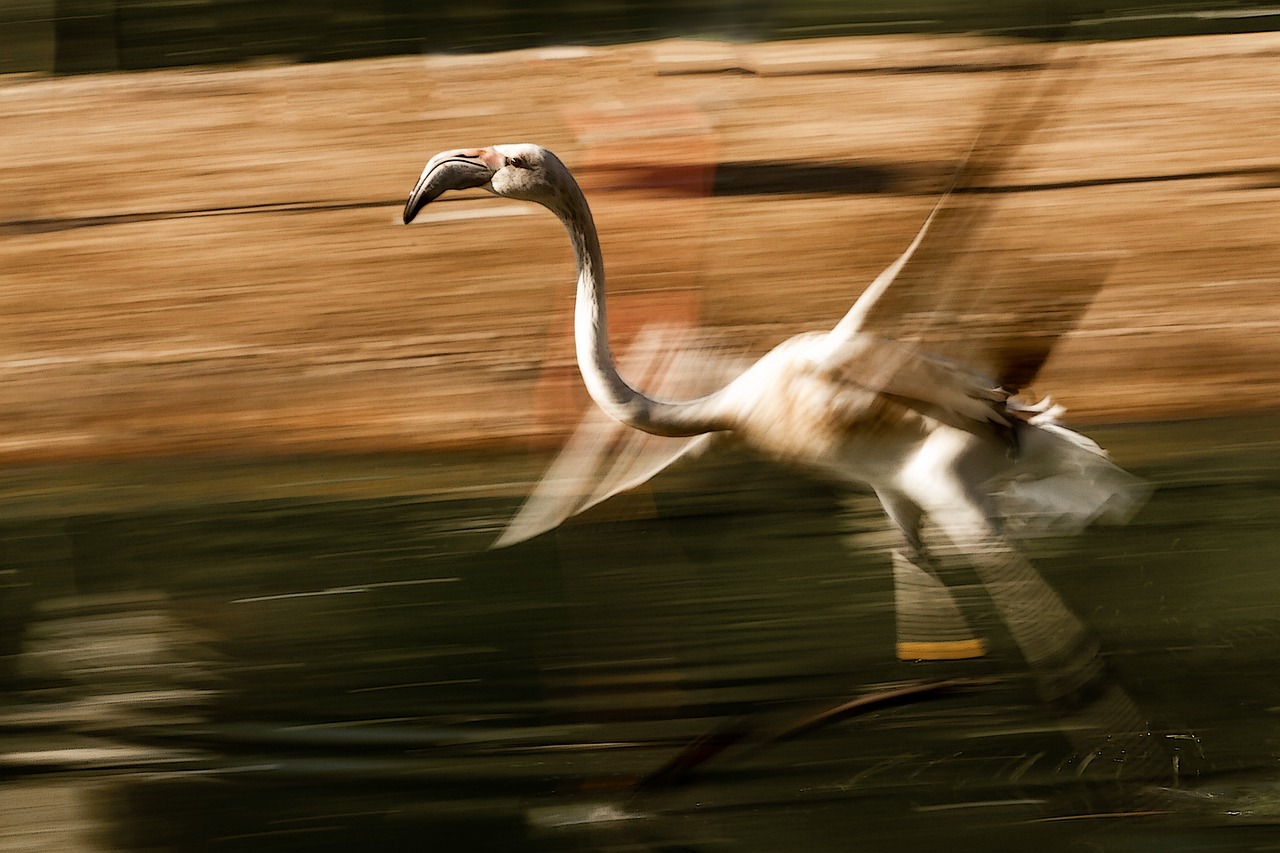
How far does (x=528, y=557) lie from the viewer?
1.90 m

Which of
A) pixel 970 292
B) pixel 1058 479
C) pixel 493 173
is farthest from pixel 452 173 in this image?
pixel 1058 479

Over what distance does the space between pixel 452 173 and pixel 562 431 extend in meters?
0.69

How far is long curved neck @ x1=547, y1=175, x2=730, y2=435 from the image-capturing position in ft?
4.29

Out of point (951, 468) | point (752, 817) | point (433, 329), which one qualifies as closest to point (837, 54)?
point (433, 329)

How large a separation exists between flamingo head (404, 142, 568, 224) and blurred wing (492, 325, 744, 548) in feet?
0.96

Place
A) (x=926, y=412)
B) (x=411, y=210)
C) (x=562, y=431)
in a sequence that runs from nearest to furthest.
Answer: (x=411, y=210)
(x=926, y=412)
(x=562, y=431)

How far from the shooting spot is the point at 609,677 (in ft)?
5.16

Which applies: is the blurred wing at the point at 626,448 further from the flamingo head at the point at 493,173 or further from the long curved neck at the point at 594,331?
the flamingo head at the point at 493,173

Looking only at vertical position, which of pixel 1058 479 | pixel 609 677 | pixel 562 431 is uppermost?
pixel 562 431

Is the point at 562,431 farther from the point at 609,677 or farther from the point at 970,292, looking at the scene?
the point at 970,292

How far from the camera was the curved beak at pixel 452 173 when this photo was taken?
1.29m

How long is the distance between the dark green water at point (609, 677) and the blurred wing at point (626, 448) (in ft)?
0.62

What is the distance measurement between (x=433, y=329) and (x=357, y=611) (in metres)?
0.84

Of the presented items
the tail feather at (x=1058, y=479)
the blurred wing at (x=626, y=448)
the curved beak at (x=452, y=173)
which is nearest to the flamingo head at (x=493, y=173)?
the curved beak at (x=452, y=173)
